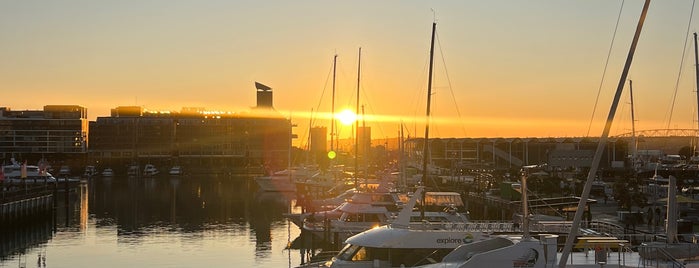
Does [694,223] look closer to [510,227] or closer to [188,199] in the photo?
[510,227]

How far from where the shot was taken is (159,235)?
6869 cm

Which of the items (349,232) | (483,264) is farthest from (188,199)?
(483,264)

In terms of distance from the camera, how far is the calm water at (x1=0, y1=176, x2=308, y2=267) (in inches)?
2172

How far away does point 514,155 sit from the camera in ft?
593

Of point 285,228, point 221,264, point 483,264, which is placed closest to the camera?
point 483,264

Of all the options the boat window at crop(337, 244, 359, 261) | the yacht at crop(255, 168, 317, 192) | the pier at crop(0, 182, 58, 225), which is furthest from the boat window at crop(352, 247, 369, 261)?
the yacht at crop(255, 168, 317, 192)

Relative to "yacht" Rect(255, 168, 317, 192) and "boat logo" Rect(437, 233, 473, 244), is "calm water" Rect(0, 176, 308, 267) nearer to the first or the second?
"yacht" Rect(255, 168, 317, 192)

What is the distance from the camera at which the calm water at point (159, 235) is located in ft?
181

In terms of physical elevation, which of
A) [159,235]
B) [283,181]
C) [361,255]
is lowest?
[159,235]

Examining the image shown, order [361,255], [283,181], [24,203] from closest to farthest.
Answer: [361,255], [24,203], [283,181]

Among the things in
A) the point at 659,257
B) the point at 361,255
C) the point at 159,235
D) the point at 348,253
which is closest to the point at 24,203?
the point at 159,235

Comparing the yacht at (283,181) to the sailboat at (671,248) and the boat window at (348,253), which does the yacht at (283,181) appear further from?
the sailboat at (671,248)

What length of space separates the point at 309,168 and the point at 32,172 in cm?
4152

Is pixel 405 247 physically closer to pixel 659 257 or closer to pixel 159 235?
pixel 659 257
